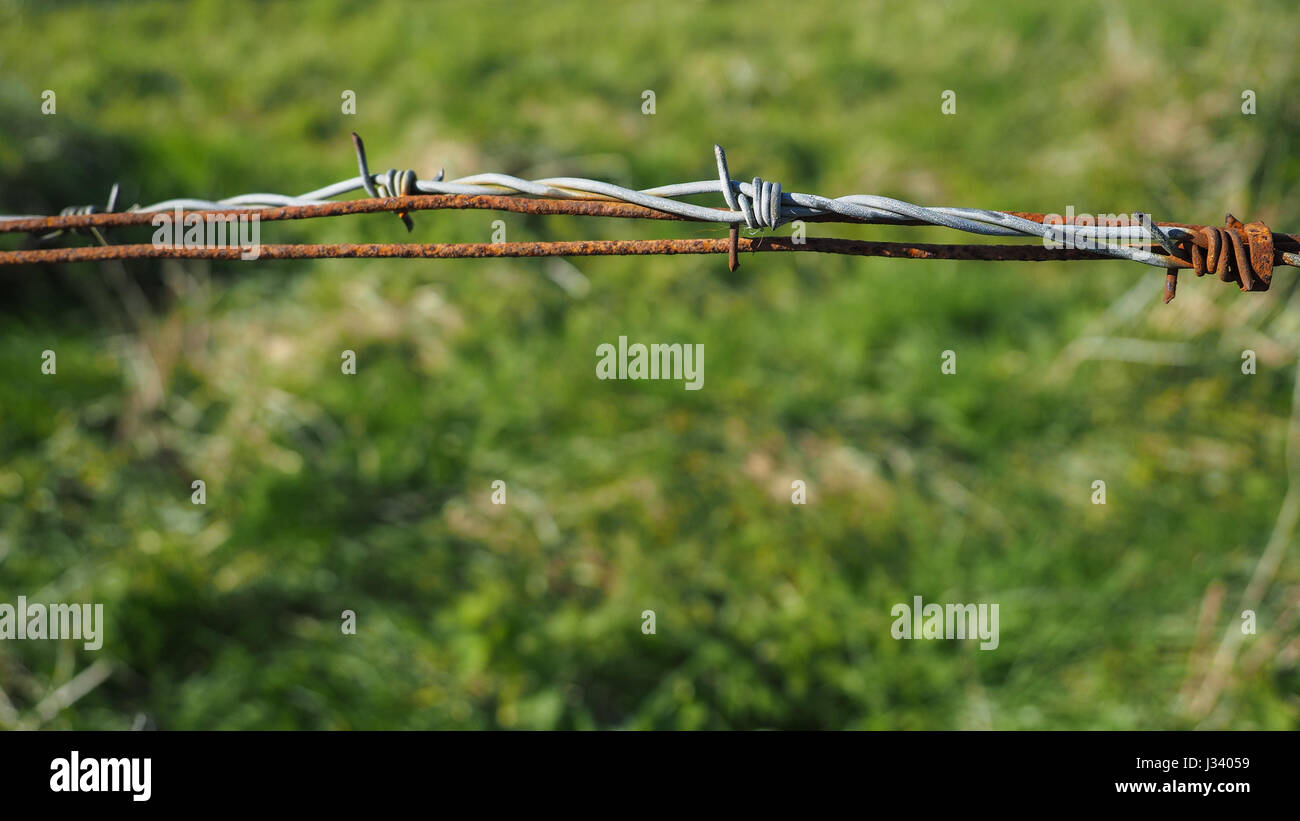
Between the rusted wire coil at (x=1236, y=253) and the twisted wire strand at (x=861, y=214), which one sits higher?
the twisted wire strand at (x=861, y=214)

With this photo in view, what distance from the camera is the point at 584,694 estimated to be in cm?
246

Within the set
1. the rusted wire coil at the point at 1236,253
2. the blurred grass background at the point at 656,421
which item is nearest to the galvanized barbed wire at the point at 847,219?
the rusted wire coil at the point at 1236,253

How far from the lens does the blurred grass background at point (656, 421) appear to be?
2.49m

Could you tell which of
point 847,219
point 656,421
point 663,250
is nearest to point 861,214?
point 847,219

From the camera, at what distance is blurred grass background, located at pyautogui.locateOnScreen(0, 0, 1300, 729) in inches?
98.1

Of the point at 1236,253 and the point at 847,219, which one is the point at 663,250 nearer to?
the point at 847,219

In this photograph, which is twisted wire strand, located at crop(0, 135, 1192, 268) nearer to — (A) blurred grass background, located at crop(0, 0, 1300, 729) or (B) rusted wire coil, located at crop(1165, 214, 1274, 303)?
(B) rusted wire coil, located at crop(1165, 214, 1274, 303)

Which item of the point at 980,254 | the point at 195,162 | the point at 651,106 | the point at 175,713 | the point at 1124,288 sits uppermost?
the point at 651,106

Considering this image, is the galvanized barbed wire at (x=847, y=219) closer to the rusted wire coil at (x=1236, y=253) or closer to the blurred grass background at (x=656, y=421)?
the rusted wire coil at (x=1236, y=253)

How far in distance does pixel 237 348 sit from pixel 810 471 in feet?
7.74

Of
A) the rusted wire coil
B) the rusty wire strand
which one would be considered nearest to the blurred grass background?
the rusty wire strand

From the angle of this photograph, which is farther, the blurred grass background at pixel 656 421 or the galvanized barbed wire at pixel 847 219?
the blurred grass background at pixel 656 421

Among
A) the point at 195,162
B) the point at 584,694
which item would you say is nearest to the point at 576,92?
the point at 195,162
